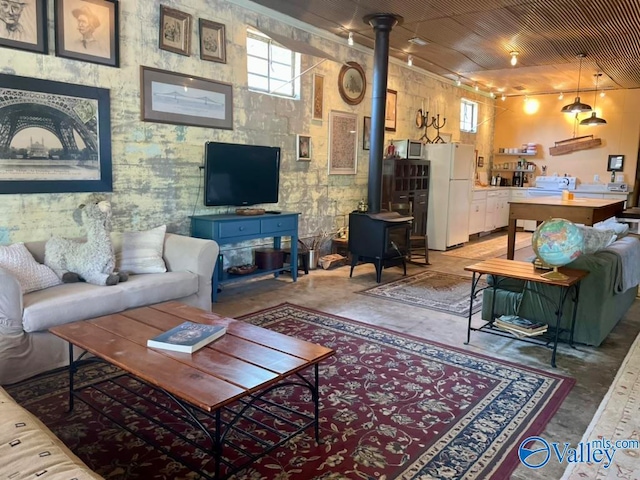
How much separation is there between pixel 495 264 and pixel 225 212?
2.72 meters

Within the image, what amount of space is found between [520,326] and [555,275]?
17.0 inches

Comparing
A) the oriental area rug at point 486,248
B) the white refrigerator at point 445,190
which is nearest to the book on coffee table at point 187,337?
the oriental area rug at point 486,248

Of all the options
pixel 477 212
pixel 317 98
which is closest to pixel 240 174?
pixel 317 98

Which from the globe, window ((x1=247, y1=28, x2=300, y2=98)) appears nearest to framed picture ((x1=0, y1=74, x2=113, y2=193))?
window ((x1=247, y1=28, x2=300, y2=98))

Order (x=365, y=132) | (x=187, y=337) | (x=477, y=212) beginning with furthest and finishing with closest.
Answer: (x=477, y=212) < (x=365, y=132) < (x=187, y=337)

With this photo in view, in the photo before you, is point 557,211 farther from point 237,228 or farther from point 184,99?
point 184,99

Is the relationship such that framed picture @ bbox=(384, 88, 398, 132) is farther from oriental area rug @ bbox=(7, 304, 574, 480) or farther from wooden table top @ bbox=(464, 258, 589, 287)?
oriental area rug @ bbox=(7, 304, 574, 480)

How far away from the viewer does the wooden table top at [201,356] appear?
1.70 meters

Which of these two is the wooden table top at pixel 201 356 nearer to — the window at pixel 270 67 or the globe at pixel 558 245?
the globe at pixel 558 245

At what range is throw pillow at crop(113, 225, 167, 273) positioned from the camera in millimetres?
3494

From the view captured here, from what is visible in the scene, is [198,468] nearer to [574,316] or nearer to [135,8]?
[574,316]

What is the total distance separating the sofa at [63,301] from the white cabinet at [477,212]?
5796 millimetres

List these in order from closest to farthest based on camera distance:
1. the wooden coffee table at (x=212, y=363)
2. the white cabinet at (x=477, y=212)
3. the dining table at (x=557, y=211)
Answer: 1. the wooden coffee table at (x=212, y=363)
2. the dining table at (x=557, y=211)
3. the white cabinet at (x=477, y=212)

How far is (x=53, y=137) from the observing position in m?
3.51
